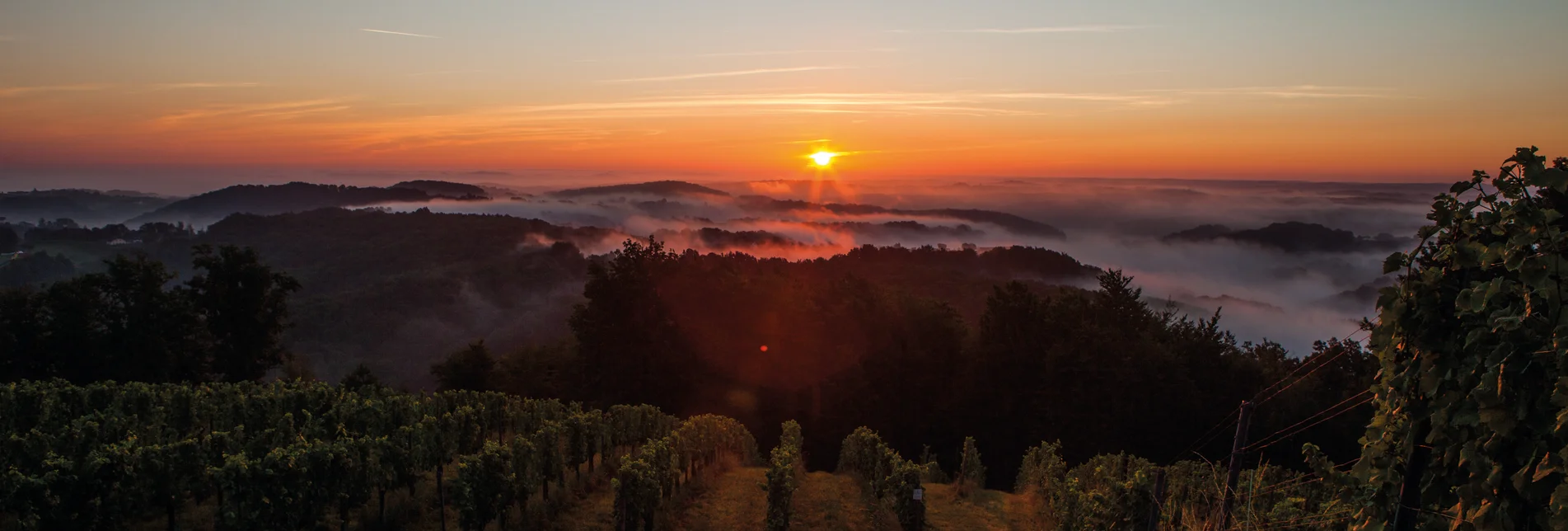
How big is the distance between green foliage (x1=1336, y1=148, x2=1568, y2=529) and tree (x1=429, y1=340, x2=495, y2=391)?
47554 millimetres

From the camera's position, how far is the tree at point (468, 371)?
48.5m

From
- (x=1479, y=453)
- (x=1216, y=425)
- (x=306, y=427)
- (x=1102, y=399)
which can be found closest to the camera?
(x=1479, y=453)

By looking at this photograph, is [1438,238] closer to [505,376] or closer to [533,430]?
[533,430]

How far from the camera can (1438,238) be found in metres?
6.98

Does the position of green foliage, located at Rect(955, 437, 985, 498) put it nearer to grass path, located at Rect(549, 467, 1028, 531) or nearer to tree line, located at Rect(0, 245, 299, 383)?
grass path, located at Rect(549, 467, 1028, 531)

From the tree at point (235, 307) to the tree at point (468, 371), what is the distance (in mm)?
9600

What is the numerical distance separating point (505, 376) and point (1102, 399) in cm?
3668

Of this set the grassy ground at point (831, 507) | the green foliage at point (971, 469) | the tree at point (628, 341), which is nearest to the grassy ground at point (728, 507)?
the grassy ground at point (831, 507)

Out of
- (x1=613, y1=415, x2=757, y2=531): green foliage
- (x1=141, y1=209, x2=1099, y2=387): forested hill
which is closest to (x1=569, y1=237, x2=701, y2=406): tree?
(x1=613, y1=415, x2=757, y2=531): green foliage

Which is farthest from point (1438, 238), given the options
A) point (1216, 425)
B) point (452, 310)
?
point (452, 310)

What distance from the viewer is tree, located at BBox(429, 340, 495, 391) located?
48.5 meters

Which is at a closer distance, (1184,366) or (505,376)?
(1184,366)

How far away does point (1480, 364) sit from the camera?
623cm

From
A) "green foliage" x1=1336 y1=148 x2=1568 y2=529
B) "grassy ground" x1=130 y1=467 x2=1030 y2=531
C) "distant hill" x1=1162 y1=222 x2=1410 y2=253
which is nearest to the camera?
"green foliage" x1=1336 y1=148 x2=1568 y2=529
